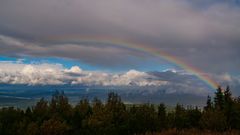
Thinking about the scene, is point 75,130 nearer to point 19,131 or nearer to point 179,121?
point 19,131

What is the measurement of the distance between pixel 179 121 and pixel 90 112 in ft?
83.9

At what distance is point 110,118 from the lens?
89.4 metres

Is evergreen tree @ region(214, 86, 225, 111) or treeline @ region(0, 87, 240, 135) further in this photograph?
evergreen tree @ region(214, 86, 225, 111)

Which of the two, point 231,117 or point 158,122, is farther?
point 231,117

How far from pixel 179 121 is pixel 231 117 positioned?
12757 millimetres

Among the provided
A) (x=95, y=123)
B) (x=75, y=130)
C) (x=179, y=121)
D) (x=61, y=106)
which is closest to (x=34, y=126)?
(x=75, y=130)

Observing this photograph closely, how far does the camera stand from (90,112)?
331ft

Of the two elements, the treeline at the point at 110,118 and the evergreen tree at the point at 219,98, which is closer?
the treeline at the point at 110,118

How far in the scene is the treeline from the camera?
77062 mm

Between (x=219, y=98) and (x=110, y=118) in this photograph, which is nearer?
(x=110, y=118)

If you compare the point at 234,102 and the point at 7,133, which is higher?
the point at 234,102

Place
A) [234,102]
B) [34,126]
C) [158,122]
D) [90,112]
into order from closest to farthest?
[34,126], [158,122], [234,102], [90,112]

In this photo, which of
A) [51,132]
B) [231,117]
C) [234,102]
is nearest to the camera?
[51,132]

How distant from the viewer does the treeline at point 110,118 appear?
77062 mm
